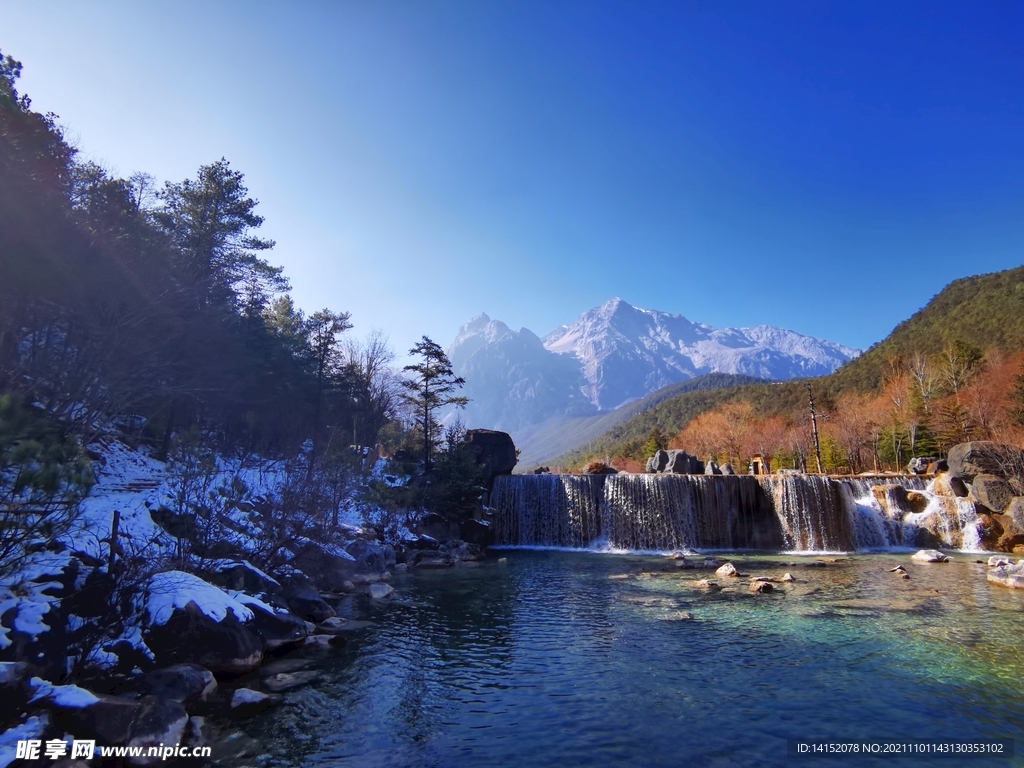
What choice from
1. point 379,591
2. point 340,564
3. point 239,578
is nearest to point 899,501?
point 379,591

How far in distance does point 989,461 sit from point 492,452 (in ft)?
81.2

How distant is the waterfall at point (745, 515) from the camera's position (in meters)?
26.2

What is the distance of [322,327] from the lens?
34562 millimetres

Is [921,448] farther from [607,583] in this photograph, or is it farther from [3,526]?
[3,526]

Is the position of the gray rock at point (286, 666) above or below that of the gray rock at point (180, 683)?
below

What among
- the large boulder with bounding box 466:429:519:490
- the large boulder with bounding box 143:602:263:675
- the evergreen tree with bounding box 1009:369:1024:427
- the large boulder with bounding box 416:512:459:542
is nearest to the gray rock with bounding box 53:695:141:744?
the large boulder with bounding box 143:602:263:675

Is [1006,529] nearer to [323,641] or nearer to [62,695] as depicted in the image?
[323,641]

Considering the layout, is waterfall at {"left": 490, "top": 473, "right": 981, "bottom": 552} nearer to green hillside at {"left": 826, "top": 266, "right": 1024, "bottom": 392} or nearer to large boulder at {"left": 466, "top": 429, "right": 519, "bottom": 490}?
large boulder at {"left": 466, "top": 429, "right": 519, "bottom": 490}

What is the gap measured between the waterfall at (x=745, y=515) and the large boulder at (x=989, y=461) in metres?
1.82

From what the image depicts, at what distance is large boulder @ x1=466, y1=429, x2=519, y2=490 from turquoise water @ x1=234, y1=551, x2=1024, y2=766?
17.1 m

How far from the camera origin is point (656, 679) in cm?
898

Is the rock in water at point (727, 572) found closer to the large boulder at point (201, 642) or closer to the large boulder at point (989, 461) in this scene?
the large boulder at point (201, 642)

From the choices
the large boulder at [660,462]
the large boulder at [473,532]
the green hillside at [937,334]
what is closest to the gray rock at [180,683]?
the large boulder at [473,532]

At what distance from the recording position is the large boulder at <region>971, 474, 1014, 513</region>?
2430cm
